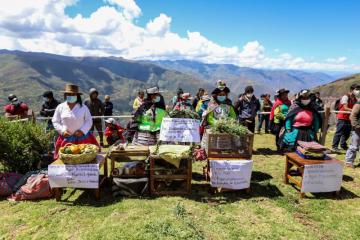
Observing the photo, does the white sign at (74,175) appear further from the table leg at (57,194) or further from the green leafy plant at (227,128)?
the green leafy plant at (227,128)

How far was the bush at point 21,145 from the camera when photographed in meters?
7.73

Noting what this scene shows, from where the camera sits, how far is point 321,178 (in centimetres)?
698

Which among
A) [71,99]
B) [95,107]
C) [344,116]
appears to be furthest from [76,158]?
[344,116]

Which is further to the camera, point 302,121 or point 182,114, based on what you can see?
point 302,121

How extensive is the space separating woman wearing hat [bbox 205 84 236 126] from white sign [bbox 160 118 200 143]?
42.4 inches

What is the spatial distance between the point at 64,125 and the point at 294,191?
5650mm

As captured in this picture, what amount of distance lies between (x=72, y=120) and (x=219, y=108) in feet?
12.6

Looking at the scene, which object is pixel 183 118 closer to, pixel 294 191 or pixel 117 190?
pixel 117 190

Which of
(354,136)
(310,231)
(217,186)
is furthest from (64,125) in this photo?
(354,136)

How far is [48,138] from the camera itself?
340 inches

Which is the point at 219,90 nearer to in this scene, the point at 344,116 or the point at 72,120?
the point at 72,120

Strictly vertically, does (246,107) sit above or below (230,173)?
above

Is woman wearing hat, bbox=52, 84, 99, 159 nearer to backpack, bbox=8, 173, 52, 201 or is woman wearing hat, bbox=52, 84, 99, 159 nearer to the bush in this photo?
backpack, bbox=8, 173, 52, 201

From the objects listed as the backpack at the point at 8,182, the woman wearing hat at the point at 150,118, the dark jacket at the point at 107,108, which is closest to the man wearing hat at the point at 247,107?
the woman wearing hat at the point at 150,118
